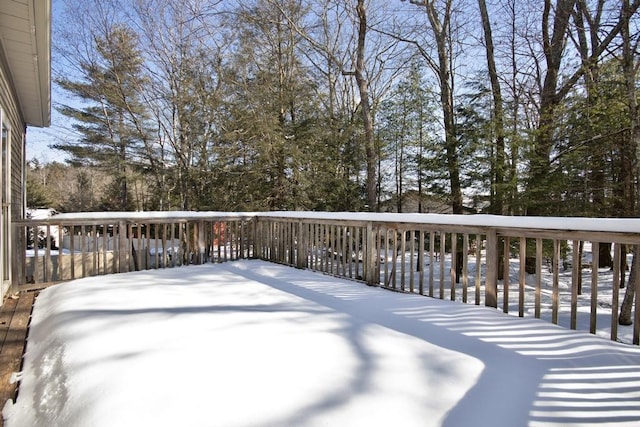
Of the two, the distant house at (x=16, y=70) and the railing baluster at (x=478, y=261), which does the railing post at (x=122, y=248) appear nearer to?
the distant house at (x=16, y=70)

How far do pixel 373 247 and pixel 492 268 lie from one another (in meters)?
1.48

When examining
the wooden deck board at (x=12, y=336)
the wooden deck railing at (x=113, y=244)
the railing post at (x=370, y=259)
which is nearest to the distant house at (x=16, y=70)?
the wooden deck board at (x=12, y=336)

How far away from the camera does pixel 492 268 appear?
11.2ft

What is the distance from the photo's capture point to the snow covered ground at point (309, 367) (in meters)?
1.65

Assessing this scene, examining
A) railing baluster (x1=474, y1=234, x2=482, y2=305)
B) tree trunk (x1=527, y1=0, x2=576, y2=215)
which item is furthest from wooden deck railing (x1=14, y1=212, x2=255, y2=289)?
tree trunk (x1=527, y1=0, x2=576, y2=215)

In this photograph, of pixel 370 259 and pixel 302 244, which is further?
pixel 302 244

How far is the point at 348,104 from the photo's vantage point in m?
14.7

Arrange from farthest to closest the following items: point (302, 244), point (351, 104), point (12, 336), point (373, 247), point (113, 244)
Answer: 1. point (351, 104)
2. point (302, 244)
3. point (113, 244)
4. point (373, 247)
5. point (12, 336)

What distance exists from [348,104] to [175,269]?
443 inches

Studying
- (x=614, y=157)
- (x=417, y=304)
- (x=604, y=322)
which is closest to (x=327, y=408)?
(x=417, y=304)

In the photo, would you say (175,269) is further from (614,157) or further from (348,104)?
(348,104)

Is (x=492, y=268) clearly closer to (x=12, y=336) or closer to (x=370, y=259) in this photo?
(x=370, y=259)

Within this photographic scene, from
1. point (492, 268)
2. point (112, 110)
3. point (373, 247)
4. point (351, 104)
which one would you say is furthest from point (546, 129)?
point (112, 110)

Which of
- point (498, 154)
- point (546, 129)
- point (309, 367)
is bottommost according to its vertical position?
point (309, 367)
